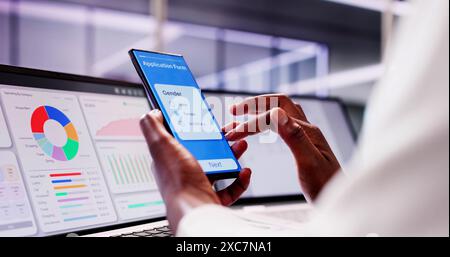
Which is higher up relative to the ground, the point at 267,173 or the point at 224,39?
the point at 224,39

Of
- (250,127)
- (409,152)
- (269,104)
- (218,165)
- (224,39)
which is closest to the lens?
(409,152)

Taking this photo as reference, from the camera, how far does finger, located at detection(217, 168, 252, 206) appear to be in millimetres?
705

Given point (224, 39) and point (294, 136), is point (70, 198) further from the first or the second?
point (224, 39)

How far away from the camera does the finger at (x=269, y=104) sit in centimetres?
86

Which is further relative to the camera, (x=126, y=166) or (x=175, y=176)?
(x=126, y=166)

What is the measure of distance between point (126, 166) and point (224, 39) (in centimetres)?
489

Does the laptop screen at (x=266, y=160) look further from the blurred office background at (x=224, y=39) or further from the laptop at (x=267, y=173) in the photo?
the blurred office background at (x=224, y=39)

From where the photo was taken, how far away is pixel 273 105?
879mm

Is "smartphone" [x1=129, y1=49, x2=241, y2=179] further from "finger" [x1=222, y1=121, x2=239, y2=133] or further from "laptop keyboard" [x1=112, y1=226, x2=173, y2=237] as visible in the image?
"laptop keyboard" [x1=112, y1=226, x2=173, y2=237]

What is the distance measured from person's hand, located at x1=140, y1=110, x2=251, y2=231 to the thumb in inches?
10.9

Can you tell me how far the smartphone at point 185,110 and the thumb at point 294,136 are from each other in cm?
10

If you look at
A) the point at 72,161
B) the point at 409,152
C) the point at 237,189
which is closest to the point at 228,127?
the point at 237,189

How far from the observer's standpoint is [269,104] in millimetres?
884

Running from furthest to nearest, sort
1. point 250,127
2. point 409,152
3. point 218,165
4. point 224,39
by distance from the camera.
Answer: point 224,39
point 250,127
point 218,165
point 409,152
